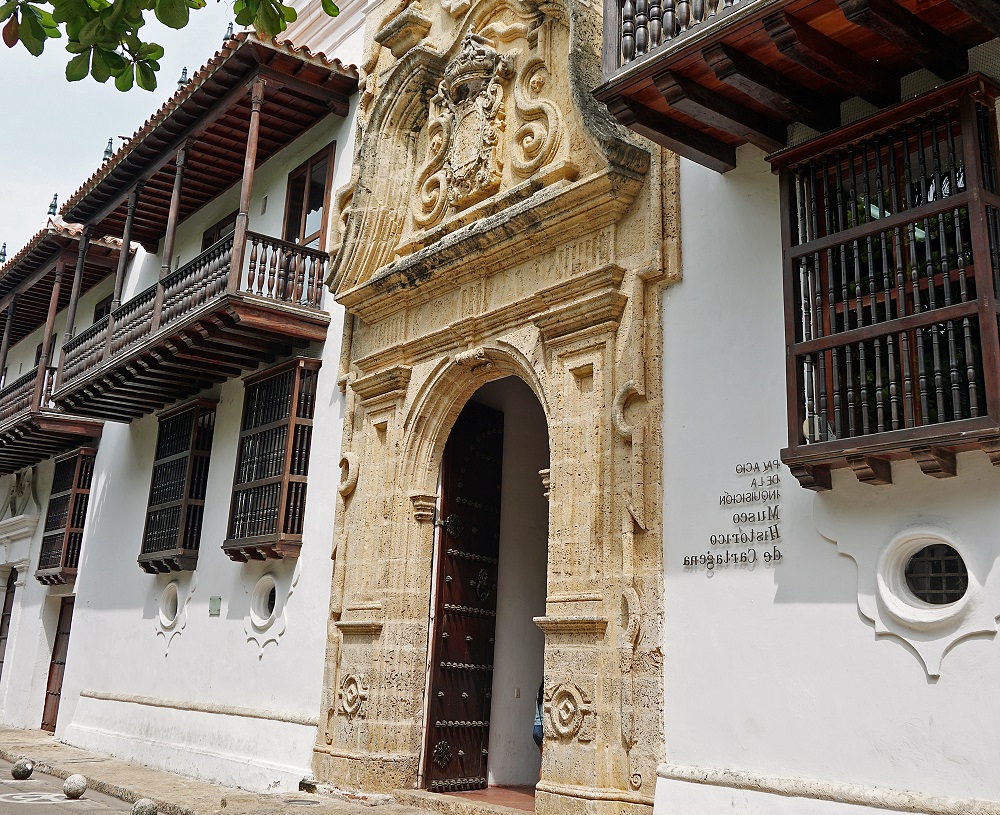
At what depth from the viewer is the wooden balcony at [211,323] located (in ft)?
34.4

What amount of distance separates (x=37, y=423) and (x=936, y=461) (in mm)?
14228

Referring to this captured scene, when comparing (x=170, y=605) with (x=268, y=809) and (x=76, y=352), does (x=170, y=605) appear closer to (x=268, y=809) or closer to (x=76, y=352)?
(x=76, y=352)

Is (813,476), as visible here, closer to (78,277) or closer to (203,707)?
(203,707)

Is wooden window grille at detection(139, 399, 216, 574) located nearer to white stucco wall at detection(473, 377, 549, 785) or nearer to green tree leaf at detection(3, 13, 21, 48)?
white stucco wall at detection(473, 377, 549, 785)

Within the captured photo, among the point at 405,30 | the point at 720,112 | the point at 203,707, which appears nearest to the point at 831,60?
the point at 720,112

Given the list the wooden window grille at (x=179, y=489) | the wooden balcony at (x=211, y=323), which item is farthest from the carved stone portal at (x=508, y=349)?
the wooden window grille at (x=179, y=489)

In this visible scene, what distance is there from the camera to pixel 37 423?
15.8 meters

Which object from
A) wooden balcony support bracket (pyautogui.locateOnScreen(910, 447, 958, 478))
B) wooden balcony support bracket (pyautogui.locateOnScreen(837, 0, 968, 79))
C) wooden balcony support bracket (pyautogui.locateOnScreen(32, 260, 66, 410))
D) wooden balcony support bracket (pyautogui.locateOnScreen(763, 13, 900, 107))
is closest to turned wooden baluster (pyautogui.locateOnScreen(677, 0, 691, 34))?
wooden balcony support bracket (pyautogui.locateOnScreen(763, 13, 900, 107))

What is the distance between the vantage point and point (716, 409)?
21.9ft

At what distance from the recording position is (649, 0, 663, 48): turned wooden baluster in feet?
20.3

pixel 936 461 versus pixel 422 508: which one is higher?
pixel 422 508

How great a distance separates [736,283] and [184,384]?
8.19 metres

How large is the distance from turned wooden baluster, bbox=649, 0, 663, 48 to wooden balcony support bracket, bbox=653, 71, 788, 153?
0.34m

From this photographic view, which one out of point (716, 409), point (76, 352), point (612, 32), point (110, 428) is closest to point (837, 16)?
point (612, 32)
